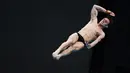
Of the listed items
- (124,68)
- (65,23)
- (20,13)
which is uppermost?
(20,13)

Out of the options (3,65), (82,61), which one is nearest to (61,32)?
(82,61)

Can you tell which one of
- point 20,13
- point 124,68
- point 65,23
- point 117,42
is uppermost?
point 20,13

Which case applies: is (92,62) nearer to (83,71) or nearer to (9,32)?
(83,71)

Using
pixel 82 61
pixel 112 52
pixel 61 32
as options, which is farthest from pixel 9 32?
pixel 112 52

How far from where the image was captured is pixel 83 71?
664 cm

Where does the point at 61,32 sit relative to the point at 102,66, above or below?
above

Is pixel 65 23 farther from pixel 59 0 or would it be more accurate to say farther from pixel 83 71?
pixel 83 71

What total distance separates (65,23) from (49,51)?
56 cm

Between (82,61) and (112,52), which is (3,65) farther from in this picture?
(112,52)

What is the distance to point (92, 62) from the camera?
22.2ft

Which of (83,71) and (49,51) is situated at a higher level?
(49,51)

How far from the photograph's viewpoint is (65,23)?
6.61 m

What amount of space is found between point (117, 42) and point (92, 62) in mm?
571

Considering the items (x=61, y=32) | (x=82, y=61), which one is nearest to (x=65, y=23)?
(x=61, y=32)
